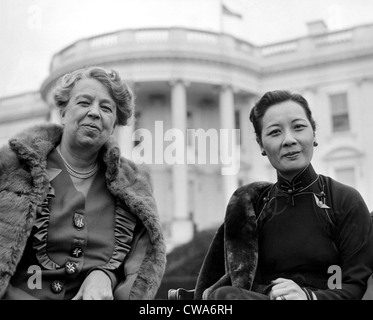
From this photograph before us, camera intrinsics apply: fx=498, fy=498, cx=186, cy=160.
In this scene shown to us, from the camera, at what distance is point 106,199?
1535mm

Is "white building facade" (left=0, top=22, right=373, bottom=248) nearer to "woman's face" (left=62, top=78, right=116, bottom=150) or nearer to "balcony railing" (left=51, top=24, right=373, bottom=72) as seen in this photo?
"balcony railing" (left=51, top=24, right=373, bottom=72)

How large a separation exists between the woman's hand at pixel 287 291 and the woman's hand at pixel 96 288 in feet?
1.46

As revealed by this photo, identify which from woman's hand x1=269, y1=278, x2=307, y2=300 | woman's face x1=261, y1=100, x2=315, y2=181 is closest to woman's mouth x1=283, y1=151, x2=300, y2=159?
woman's face x1=261, y1=100, x2=315, y2=181

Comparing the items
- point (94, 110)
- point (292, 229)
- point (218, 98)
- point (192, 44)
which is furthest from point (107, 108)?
point (192, 44)

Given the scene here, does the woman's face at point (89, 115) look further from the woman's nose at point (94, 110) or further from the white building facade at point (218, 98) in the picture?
the white building facade at point (218, 98)

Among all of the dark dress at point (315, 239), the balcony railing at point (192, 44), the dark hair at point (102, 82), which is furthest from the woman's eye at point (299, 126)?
the balcony railing at point (192, 44)

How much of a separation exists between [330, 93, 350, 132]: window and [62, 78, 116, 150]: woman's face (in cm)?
617

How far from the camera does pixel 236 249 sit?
1438 millimetres

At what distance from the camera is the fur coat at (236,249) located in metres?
1.41

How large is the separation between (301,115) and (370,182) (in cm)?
339

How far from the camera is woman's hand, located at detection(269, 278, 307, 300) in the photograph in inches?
48.8

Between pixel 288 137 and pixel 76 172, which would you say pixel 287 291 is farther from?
pixel 76 172
